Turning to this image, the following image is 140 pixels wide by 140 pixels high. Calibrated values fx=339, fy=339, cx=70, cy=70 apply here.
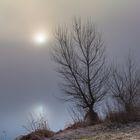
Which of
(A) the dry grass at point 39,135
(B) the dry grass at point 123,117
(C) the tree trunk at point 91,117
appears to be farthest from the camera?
(C) the tree trunk at point 91,117

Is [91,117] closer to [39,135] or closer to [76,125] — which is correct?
[76,125]

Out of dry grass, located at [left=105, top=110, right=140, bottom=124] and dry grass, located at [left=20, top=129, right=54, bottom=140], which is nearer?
dry grass, located at [left=20, top=129, right=54, bottom=140]

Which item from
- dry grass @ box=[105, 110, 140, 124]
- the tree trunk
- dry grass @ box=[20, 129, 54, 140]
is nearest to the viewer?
dry grass @ box=[20, 129, 54, 140]

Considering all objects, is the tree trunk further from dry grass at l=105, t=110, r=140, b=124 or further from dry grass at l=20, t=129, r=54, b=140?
dry grass at l=20, t=129, r=54, b=140

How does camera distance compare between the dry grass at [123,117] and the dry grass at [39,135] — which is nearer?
the dry grass at [39,135]

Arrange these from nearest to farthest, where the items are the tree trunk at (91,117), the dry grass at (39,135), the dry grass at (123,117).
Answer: the dry grass at (39,135) → the dry grass at (123,117) → the tree trunk at (91,117)

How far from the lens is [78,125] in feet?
49.9

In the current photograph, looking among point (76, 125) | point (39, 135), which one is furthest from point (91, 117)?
point (39, 135)

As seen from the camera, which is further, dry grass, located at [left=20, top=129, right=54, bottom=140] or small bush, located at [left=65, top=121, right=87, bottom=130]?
small bush, located at [left=65, top=121, right=87, bottom=130]

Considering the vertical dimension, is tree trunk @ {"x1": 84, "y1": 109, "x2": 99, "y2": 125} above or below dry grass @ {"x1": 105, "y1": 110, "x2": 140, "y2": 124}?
above

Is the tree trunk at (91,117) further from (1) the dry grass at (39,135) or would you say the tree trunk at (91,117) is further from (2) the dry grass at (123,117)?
(1) the dry grass at (39,135)

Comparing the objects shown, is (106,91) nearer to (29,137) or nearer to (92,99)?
(92,99)

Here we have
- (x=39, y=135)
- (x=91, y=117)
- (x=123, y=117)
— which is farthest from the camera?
(x=91, y=117)

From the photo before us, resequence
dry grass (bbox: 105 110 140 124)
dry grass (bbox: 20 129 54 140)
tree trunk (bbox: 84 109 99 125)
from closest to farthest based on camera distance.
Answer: dry grass (bbox: 20 129 54 140), dry grass (bbox: 105 110 140 124), tree trunk (bbox: 84 109 99 125)
